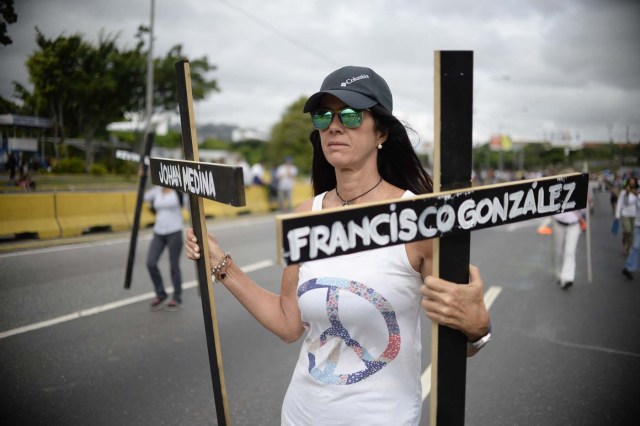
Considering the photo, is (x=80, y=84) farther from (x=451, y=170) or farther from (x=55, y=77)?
(x=451, y=170)

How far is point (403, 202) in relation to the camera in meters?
1.13

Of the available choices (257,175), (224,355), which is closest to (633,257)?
(224,355)

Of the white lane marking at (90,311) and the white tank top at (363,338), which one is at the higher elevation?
the white tank top at (363,338)

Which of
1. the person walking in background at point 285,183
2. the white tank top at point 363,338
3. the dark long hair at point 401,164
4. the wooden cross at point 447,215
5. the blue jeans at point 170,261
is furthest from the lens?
the person walking in background at point 285,183

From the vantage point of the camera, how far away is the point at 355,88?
5.23 feet

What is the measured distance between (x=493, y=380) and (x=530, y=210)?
3116mm

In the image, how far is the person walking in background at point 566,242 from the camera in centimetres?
670

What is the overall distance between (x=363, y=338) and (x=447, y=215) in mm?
613

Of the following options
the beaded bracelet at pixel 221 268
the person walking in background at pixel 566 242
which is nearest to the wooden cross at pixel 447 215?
the beaded bracelet at pixel 221 268

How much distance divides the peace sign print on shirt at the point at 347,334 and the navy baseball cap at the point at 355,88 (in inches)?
24.3

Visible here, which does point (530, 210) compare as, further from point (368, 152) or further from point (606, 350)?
point (606, 350)

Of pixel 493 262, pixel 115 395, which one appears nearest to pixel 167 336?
pixel 115 395

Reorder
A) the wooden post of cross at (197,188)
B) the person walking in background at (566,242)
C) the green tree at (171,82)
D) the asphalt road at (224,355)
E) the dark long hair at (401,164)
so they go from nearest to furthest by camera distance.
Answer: the wooden post of cross at (197,188)
the dark long hair at (401,164)
the asphalt road at (224,355)
the person walking in background at (566,242)
the green tree at (171,82)

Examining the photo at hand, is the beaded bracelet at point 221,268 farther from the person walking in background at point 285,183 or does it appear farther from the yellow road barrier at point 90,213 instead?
the person walking in background at point 285,183
